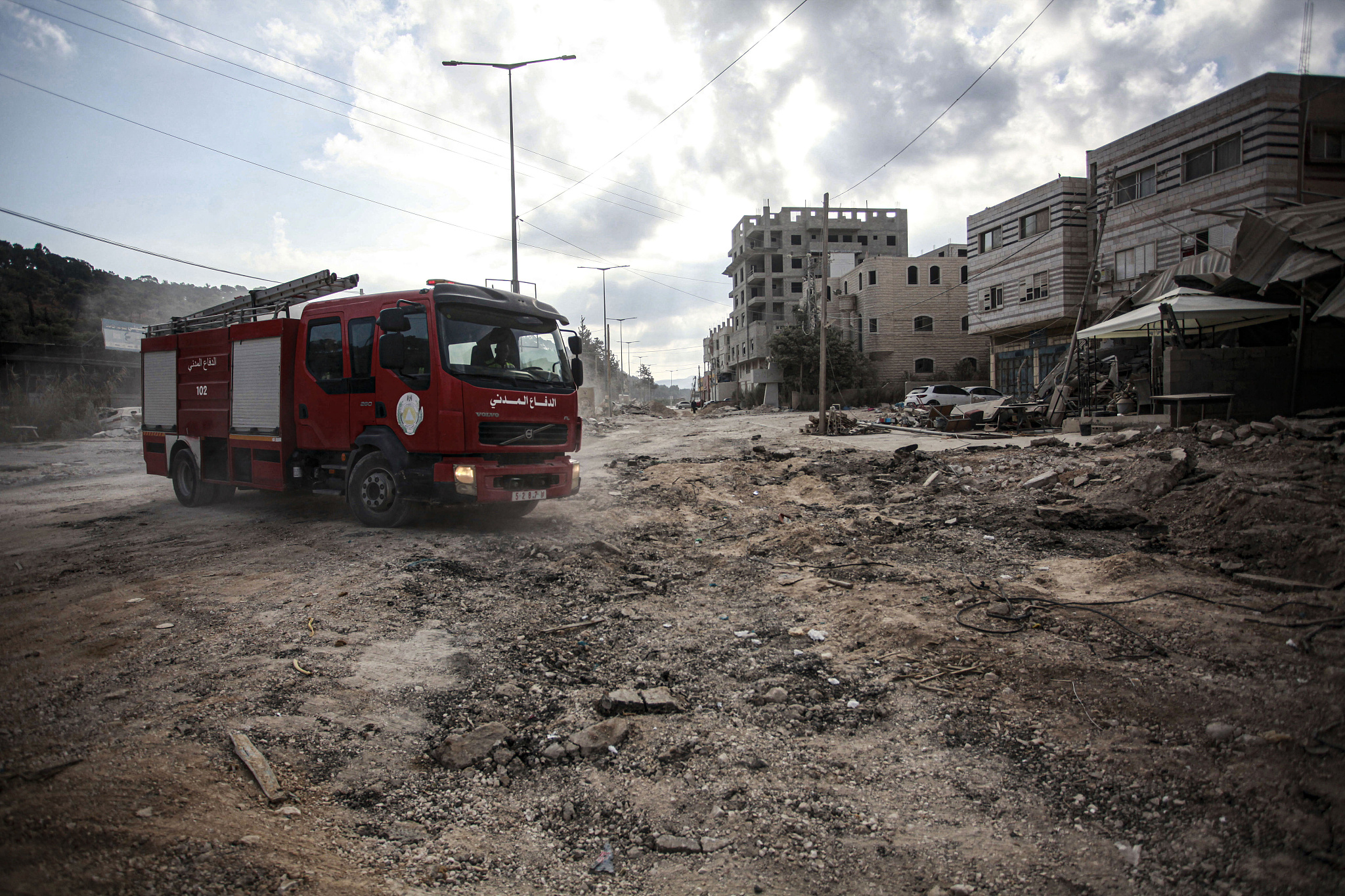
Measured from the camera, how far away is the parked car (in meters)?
29.7

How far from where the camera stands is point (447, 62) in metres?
16.4

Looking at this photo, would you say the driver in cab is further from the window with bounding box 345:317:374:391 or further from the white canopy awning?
the white canopy awning

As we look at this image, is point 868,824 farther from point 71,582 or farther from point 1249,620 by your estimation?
point 71,582

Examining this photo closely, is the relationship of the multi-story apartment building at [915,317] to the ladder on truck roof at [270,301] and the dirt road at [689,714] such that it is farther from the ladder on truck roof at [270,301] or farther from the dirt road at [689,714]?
the ladder on truck roof at [270,301]

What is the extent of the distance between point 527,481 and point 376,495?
5.87ft

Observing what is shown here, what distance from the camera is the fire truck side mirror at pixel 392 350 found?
6906mm

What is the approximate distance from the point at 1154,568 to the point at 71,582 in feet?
29.3

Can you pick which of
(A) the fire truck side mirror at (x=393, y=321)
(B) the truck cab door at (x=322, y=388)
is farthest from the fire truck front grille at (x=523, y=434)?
(B) the truck cab door at (x=322, y=388)

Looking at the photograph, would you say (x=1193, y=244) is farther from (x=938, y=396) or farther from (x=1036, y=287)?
(x=938, y=396)

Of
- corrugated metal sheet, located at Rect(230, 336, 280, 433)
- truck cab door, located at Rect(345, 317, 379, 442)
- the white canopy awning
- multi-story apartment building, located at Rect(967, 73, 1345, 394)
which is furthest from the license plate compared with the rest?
multi-story apartment building, located at Rect(967, 73, 1345, 394)

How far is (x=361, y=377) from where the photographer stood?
24.6ft

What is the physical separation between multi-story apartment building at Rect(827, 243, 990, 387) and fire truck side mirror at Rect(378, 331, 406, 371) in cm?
4403

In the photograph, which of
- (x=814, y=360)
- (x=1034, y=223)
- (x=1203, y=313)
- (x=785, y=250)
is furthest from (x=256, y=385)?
(x=785, y=250)

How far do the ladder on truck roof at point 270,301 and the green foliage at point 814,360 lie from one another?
38906mm
